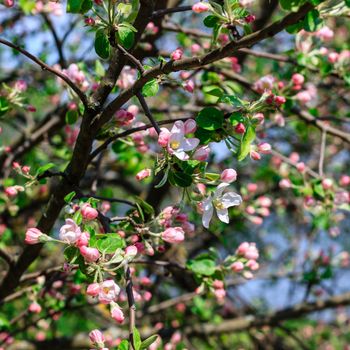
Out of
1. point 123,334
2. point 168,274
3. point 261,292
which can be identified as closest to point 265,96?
point 168,274

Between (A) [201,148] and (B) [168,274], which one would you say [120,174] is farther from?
(A) [201,148]

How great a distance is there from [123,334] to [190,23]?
2391 millimetres

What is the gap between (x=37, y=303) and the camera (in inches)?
85.1

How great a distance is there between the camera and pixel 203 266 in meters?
1.92

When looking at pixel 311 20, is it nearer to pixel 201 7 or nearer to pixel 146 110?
pixel 201 7

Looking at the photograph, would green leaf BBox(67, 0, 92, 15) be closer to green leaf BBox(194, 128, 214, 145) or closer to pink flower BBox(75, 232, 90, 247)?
green leaf BBox(194, 128, 214, 145)

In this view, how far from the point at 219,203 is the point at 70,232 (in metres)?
0.40

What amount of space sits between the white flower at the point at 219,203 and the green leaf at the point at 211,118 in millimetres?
152

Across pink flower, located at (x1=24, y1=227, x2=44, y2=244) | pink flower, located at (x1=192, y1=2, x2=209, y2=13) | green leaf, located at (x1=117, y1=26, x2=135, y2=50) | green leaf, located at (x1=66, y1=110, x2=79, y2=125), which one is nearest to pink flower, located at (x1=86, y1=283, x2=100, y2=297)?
pink flower, located at (x1=24, y1=227, x2=44, y2=244)

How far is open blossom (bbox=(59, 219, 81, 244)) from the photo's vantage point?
1.29m

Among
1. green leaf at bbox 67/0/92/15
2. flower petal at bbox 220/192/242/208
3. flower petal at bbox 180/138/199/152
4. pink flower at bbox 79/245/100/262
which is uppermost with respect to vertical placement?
green leaf at bbox 67/0/92/15

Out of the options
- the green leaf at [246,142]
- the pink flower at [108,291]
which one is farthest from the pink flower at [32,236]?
the green leaf at [246,142]

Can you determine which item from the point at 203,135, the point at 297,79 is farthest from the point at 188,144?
the point at 297,79

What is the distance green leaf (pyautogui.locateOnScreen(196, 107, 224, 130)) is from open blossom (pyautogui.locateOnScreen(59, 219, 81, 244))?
1.32 ft
